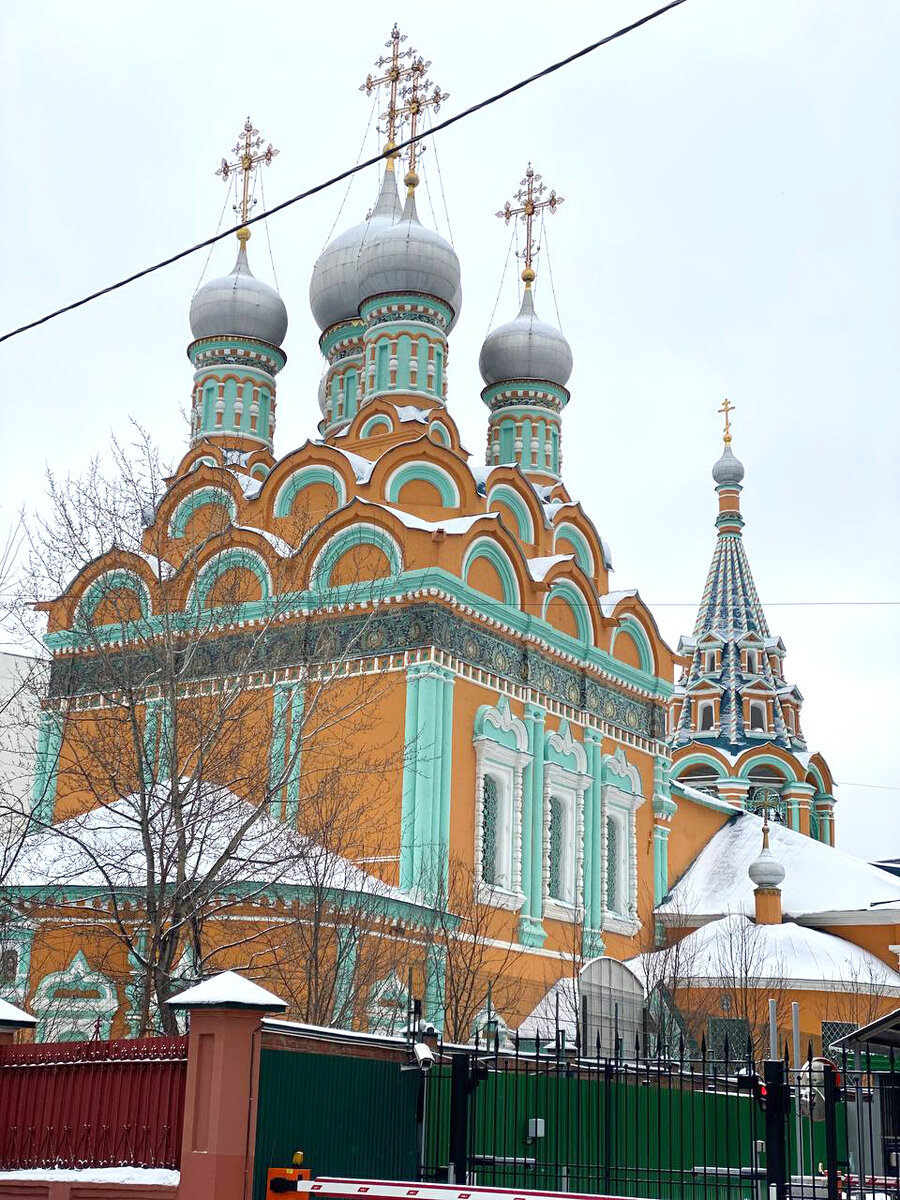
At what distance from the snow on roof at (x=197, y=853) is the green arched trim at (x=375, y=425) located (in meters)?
7.59

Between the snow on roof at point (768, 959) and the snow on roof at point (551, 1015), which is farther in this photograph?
the snow on roof at point (768, 959)

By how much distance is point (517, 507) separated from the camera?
2352 centimetres

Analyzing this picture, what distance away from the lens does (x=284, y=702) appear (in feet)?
59.0

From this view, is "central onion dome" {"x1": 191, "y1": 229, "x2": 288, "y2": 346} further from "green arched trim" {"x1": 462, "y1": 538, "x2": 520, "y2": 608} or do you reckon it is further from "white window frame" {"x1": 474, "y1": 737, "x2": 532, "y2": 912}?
"white window frame" {"x1": 474, "y1": 737, "x2": 532, "y2": 912}

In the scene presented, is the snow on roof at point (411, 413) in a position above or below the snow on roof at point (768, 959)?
above

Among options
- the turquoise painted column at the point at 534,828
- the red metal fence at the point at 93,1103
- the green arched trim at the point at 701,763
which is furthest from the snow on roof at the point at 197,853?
the green arched trim at the point at 701,763

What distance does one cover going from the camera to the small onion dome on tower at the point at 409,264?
24281 mm

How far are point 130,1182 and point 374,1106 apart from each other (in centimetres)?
123

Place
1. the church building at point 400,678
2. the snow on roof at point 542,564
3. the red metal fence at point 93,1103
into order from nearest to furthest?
the red metal fence at point 93,1103 < the church building at point 400,678 < the snow on roof at point 542,564

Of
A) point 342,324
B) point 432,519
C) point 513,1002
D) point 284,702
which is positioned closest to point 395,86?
point 342,324

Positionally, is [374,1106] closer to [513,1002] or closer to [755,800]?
[513,1002]

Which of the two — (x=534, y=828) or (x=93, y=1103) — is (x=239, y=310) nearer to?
(x=534, y=828)

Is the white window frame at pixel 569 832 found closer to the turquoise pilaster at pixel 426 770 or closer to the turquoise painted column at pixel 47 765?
the turquoise pilaster at pixel 426 770

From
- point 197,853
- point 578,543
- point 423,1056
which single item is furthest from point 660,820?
point 423,1056
